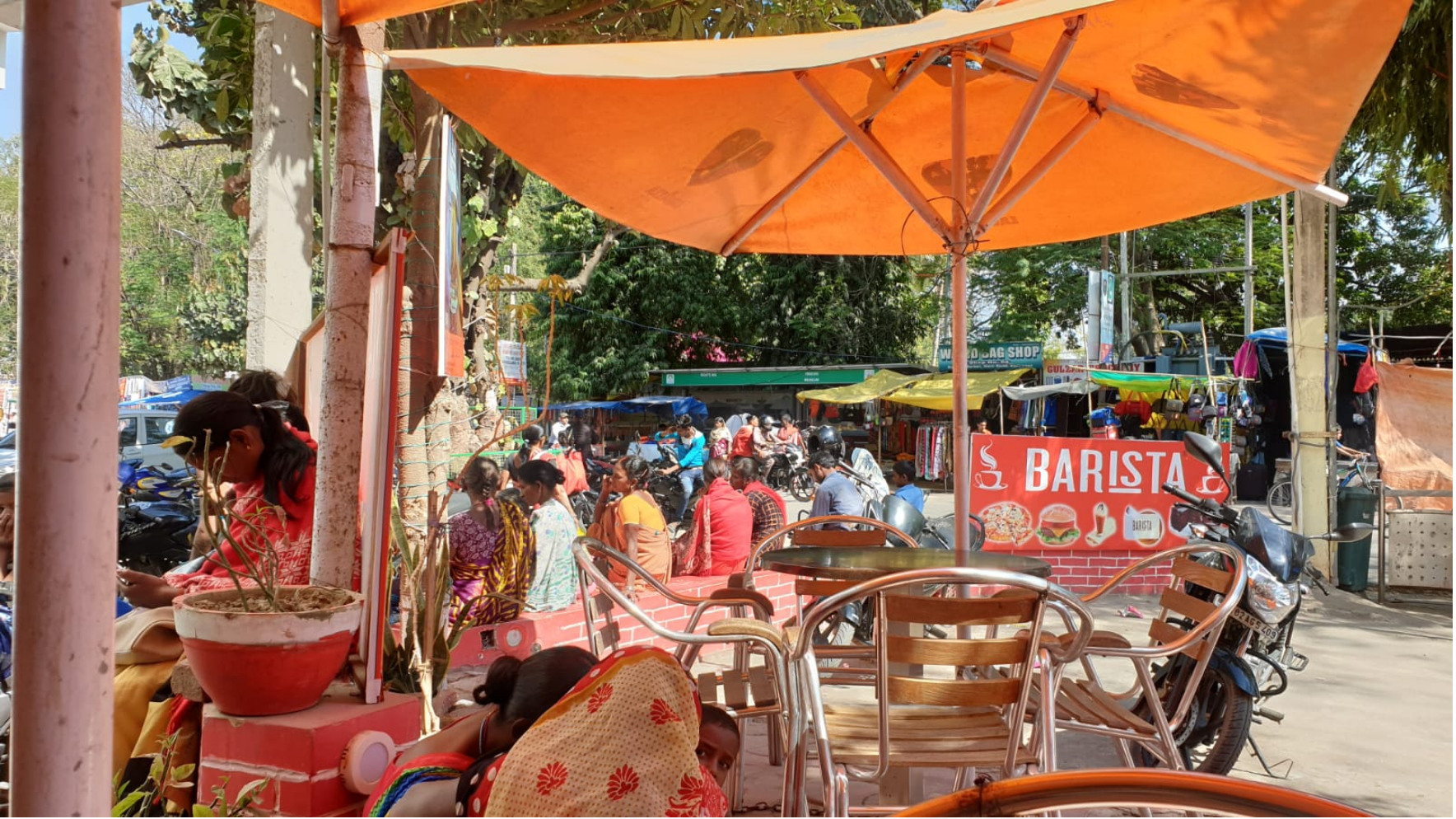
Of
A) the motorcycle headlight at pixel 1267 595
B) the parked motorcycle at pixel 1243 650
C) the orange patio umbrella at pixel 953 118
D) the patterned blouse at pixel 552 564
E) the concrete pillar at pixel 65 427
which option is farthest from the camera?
the patterned blouse at pixel 552 564

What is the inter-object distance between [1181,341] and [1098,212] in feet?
68.6

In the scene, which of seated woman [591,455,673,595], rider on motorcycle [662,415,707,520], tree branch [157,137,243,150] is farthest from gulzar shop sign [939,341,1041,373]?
tree branch [157,137,243,150]

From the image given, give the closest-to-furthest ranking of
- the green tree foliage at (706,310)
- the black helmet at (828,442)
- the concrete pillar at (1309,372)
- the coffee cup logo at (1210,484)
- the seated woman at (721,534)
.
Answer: the seated woman at (721,534) → the coffee cup logo at (1210,484) → the concrete pillar at (1309,372) → the black helmet at (828,442) → the green tree foliage at (706,310)

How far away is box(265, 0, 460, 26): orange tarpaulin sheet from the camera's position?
93.5 inches

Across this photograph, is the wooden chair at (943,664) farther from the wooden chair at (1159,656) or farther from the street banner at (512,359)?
the street banner at (512,359)

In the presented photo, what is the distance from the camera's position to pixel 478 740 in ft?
6.25

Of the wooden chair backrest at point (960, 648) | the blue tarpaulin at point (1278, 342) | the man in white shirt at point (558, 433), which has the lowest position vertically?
the wooden chair backrest at point (960, 648)

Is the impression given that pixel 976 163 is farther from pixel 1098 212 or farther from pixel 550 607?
pixel 550 607

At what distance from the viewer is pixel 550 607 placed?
5.78 metres

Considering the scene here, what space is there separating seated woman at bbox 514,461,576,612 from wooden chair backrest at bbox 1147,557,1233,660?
328 centimetres

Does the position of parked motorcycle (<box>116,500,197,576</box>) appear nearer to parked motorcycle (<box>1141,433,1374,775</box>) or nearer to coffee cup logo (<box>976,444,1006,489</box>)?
coffee cup logo (<box>976,444,1006,489</box>)

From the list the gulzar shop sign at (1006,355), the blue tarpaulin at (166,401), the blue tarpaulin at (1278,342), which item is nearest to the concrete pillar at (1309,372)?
the blue tarpaulin at (1278,342)

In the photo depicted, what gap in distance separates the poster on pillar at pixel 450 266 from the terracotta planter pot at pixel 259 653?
949 mm

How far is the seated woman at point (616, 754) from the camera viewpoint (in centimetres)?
147
